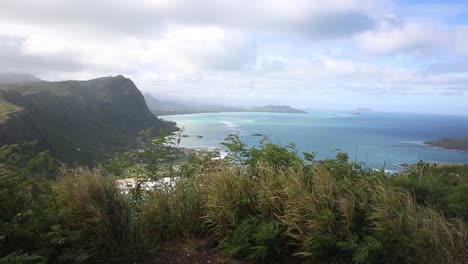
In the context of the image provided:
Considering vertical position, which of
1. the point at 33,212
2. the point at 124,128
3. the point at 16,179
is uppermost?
the point at 16,179

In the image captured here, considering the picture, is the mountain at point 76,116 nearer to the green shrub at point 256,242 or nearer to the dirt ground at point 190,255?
the dirt ground at point 190,255

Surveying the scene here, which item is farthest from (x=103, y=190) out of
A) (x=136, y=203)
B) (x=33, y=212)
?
(x=136, y=203)

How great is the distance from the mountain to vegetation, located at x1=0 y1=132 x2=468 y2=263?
119 feet

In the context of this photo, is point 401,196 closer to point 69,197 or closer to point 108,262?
point 108,262

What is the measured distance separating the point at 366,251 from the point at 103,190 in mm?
2739

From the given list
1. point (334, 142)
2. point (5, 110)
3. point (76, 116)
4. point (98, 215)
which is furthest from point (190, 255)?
point (76, 116)

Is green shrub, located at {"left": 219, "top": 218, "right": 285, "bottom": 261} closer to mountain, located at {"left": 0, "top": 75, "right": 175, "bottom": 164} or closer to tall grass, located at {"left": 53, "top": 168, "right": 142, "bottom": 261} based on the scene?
tall grass, located at {"left": 53, "top": 168, "right": 142, "bottom": 261}

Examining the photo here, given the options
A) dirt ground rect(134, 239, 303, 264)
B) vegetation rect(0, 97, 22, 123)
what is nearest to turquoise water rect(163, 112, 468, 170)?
dirt ground rect(134, 239, 303, 264)

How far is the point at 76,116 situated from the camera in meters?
107

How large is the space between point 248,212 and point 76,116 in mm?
115271

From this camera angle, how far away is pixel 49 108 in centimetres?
9875

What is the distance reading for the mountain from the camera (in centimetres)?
6719

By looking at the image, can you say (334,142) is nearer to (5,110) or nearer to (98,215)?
(98,215)

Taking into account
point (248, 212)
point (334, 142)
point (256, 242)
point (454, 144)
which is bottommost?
point (454, 144)
